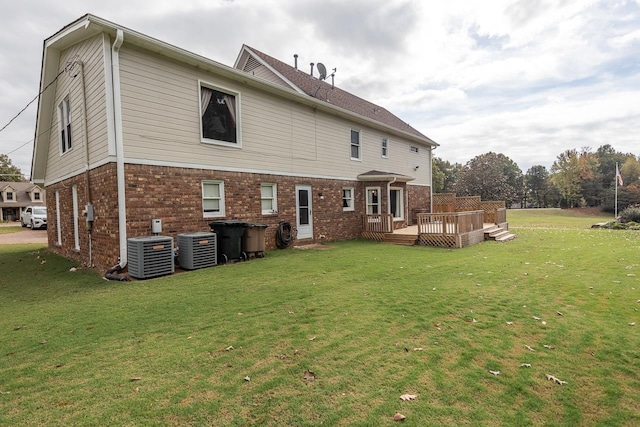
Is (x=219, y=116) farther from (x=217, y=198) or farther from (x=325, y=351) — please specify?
(x=325, y=351)

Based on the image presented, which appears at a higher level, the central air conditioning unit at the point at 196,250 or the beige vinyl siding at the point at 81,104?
the beige vinyl siding at the point at 81,104

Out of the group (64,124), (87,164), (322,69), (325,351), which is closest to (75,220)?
(87,164)

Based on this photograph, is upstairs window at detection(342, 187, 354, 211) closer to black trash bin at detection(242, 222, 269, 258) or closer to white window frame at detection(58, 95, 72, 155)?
black trash bin at detection(242, 222, 269, 258)

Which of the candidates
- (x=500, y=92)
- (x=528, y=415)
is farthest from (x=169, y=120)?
(x=500, y=92)

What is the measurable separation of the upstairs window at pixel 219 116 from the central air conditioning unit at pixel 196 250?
10.1 feet

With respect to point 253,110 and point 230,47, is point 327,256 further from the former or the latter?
point 230,47

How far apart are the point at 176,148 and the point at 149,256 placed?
10.5 feet

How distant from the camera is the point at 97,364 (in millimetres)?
3205

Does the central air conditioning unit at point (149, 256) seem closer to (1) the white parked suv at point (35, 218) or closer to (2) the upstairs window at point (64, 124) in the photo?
(2) the upstairs window at point (64, 124)

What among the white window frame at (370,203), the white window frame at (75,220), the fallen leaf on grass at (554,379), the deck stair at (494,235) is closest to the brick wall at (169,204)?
the white window frame at (75,220)

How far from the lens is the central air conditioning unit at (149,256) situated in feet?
23.5

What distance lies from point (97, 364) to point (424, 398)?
3.21 metres

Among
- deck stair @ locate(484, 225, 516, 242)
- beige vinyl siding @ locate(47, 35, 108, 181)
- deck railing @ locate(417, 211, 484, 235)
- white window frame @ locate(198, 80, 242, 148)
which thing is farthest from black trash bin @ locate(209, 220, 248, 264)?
deck stair @ locate(484, 225, 516, 242)

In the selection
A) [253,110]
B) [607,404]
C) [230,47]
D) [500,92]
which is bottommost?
[607,404]
